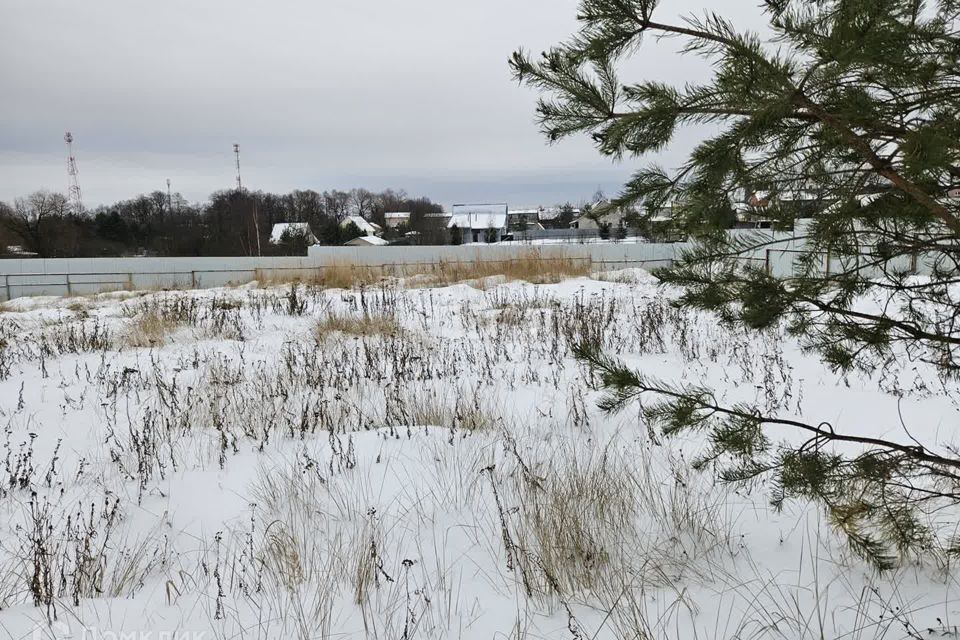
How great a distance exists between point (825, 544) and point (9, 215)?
64.5m

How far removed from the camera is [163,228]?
178 feet

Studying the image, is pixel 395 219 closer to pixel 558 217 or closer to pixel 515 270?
pixel 558 217

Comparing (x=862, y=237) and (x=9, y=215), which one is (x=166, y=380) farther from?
(x=9, y=215)

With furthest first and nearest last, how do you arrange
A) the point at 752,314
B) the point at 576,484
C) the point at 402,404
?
the point at 402,404 < the point at 576,484 < the point at 752,314

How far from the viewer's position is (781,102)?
56.0 inches

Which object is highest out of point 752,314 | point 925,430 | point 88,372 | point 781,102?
point 781,102

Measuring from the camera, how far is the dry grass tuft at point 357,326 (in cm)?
777

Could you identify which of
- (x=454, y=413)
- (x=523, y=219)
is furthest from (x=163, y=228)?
(x=454, y=413)

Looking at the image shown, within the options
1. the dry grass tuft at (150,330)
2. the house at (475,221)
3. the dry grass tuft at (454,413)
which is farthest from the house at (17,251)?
the dry grass tuft at (454,413)

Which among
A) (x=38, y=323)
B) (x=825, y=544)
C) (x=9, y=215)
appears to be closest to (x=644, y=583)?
(x=825, y=544)

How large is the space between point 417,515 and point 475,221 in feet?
179

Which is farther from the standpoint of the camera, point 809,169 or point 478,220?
point 478,220

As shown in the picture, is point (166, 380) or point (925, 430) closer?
point (925, 430)

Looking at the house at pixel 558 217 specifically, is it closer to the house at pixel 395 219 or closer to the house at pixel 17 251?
the house at pixel 395 219
